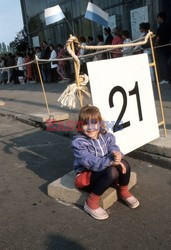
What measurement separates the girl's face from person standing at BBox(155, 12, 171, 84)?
6873 mm

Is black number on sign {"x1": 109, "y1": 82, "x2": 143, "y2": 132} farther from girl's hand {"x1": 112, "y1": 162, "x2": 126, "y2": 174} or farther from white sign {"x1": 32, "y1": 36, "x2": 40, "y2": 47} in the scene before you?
white sign {"x1": 32, "y1": 36, "x2": 40, "y2": 47}

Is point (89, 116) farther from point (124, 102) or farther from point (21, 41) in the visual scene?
point (21, 41)

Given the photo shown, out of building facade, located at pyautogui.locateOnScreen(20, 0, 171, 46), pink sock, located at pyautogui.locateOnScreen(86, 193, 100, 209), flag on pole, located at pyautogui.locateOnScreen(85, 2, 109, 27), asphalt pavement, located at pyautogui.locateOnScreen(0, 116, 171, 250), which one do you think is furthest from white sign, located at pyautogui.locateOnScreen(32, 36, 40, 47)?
pink sock, located at pyautogui.locateOnScreen(86, 193, 100, 209)

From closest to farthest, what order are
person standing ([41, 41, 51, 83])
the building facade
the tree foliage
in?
1. the building facade
2. person standing ([41, 41, 51, 83])
3. the tree foliage

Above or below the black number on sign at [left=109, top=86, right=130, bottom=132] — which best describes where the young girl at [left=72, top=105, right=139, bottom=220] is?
below

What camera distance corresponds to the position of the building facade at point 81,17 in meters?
11.4

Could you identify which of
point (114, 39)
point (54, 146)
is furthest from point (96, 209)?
point (114, 39)

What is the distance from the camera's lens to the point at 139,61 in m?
4.24

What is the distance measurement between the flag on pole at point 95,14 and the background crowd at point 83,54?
0.56 m

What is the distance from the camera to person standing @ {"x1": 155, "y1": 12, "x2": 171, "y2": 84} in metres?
9.41

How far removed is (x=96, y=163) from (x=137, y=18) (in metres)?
9.80

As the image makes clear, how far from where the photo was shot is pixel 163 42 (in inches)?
376

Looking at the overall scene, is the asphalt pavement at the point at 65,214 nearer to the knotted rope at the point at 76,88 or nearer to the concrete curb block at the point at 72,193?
the concrete curb block at the point at 72,193

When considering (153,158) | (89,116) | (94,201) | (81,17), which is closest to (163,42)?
(153,158)
